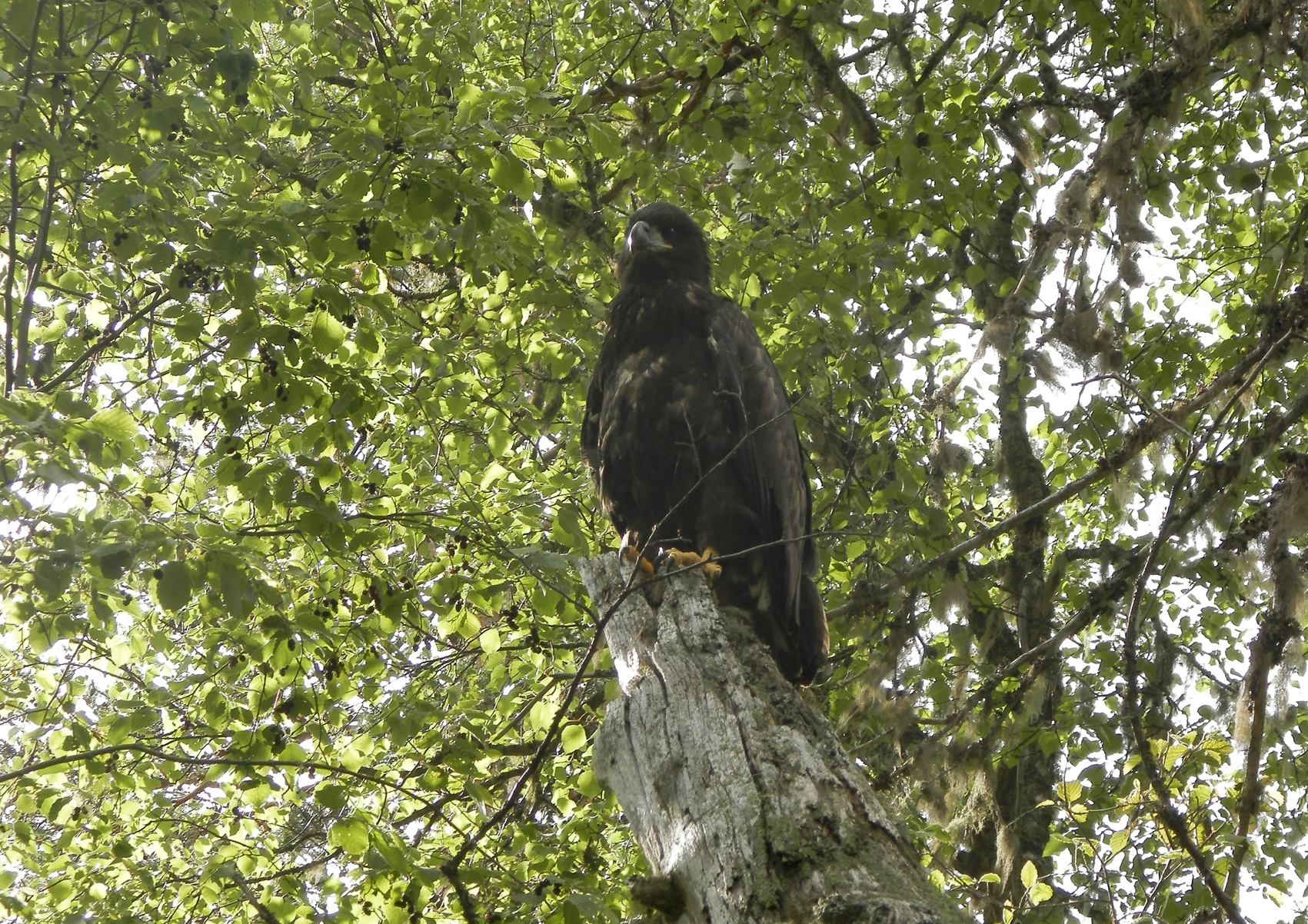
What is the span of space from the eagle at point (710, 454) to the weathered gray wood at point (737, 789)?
6.30ft

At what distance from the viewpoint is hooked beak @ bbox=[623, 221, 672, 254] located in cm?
549

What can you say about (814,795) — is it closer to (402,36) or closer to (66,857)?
(66,857)

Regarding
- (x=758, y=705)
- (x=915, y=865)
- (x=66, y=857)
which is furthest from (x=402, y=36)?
(x=915, y=865)

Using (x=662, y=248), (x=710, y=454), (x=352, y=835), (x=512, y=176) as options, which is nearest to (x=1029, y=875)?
(x=710, y=454)

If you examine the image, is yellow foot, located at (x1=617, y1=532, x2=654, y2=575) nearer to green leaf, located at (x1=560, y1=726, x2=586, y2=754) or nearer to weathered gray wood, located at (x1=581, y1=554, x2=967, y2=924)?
green leaf, located at (x1=560, y1=726, x2=586, y2=754)

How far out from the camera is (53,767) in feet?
12.3

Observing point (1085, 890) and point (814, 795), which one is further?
point (1085, 890)

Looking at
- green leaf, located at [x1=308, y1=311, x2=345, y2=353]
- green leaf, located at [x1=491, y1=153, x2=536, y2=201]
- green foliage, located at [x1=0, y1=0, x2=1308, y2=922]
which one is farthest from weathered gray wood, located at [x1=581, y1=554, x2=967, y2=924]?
green leaf, located at [x1=308, y1=311, x2=345, y2=353]

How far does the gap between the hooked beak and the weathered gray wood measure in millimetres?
2980

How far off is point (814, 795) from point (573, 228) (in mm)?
5133

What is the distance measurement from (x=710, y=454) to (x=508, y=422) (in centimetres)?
113

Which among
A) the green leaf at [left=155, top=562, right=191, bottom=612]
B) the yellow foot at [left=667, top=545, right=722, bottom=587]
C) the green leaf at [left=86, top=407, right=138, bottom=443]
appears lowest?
the green leaf at [left=155, top=562, right=191, bottom=612]

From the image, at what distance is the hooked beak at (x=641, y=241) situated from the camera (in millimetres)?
5488

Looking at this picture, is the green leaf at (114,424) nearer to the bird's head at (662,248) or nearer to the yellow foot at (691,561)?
the yellow foot at (691,561)
